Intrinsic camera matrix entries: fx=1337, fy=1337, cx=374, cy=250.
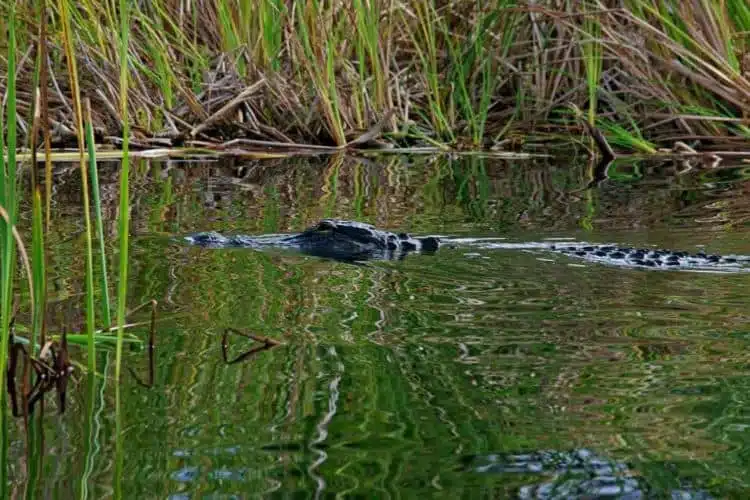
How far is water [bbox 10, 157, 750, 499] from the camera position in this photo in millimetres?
2156

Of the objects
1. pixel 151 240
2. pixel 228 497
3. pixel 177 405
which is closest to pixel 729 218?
pixel 151 240

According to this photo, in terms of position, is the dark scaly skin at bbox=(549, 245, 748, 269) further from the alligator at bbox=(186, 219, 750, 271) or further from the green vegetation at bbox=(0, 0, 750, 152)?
the green vegetation at bbox=(0, 0, 750, 152)

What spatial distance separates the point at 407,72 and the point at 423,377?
6756 millimetres

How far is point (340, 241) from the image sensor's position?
529 centimetres

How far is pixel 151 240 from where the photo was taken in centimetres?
531

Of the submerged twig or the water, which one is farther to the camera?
the submerged twig

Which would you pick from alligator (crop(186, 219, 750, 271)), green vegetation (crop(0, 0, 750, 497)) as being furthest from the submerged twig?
green vegetation (crop(0, 0, 750, 497))

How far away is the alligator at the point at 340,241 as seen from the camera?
5199 millimetres

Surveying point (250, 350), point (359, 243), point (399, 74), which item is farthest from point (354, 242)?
point (399, 74)

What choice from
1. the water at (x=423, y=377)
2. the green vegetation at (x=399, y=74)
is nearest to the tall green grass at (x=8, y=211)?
the water at (x=423, y=377)

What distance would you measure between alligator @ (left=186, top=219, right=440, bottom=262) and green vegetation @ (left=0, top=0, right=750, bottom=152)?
300cm

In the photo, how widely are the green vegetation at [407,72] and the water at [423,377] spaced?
2.77 meters

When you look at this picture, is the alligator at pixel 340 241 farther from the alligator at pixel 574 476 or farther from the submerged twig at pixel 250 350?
the alligator at pixel 574 476

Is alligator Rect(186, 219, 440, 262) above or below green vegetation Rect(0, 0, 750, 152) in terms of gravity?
below
